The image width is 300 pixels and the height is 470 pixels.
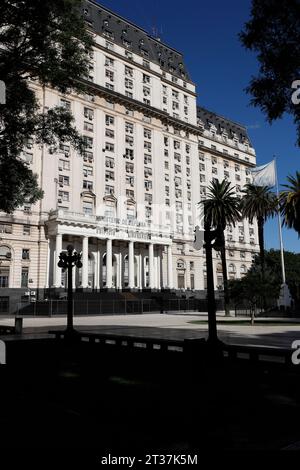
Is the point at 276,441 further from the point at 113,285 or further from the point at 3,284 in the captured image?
the point at 113,285

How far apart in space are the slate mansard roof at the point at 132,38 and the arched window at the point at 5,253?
37.0m

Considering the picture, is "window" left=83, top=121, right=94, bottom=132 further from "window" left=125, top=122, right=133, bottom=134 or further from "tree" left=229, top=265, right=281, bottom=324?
"tree" left=229, top=265, right=281, bottom=324

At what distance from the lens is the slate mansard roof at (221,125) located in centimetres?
8583

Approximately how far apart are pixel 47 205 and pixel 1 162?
3662 centimetres

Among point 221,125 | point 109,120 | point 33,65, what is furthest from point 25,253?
point 221,125

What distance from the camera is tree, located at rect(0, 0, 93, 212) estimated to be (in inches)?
577

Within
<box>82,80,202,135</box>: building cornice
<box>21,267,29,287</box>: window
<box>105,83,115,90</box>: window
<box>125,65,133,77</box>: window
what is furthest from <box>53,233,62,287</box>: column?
<box>125,65,133,77</box>: window

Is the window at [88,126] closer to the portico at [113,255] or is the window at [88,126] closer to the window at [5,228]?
the portico at [113,255]

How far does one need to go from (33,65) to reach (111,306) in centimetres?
3518

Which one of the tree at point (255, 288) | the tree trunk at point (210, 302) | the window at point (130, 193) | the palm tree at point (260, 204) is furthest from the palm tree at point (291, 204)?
the tree trunk at point (210, 302)

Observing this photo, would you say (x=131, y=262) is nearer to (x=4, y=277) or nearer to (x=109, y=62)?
(x=4, y=277)

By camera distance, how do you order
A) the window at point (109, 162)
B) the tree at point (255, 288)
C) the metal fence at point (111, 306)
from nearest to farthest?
the tree at point (255, 288)
the metal fence at point (111, 306)
the window at point (109, 162)

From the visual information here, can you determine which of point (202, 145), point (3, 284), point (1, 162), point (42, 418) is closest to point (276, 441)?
point (42, 418)

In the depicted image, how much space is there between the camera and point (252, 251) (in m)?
86.8
